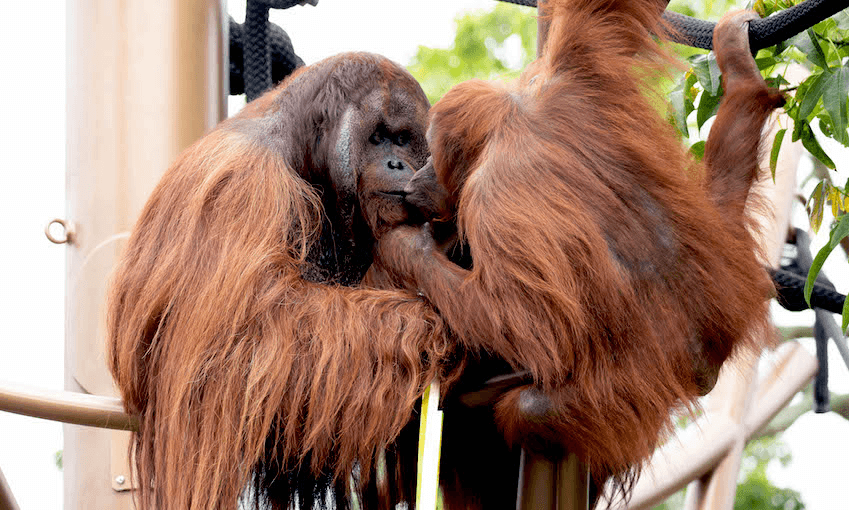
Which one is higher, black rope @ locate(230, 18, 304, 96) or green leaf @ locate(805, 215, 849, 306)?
black rope @ locate(230, 18, 304, 96)

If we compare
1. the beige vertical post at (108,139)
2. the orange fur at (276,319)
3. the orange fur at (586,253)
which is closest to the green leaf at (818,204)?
the orange fur at (586,253)

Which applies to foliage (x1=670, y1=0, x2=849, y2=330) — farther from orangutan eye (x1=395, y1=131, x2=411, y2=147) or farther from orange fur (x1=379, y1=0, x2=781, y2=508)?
orangutan eye (x1=395, y1=131, x2=411, y2=147)

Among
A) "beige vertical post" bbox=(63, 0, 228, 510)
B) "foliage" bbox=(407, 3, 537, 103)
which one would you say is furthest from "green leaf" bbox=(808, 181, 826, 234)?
"foliage" bbox=(407, 3, 537, 103)

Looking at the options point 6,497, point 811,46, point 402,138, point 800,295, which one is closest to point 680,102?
point 811,46

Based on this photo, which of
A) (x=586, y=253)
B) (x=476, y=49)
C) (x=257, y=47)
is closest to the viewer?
(x=586, y=253)

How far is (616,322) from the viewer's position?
Answer: 4.69 feet

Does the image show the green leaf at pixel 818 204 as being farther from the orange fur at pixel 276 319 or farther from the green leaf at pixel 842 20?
the orange fur at pixel 276 319

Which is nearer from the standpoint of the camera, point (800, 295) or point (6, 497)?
point (6, 497)

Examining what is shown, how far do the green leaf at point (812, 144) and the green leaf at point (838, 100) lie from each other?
123 mm

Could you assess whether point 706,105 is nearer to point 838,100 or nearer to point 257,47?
point 838,100

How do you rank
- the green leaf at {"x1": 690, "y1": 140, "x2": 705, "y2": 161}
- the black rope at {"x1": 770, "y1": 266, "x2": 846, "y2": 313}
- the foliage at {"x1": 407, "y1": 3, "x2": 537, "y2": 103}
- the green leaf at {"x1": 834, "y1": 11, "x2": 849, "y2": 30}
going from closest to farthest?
the green leaf at {"x1": 834, "y1": 11, "x2": 849, "y2": 30} < the green leaf at {"x1": 690, "y1": 140, "x2": 705, "y2": 161} < the black rope at {"x1": 770, "y1": 266, "x2": 846, "y2": 313} < the foliage at {"x1": 407, "y1": 3, "x2": 537, "y2": 103}

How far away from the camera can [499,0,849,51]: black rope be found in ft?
4.72

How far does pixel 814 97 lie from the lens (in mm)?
1497

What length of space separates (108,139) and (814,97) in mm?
1329
